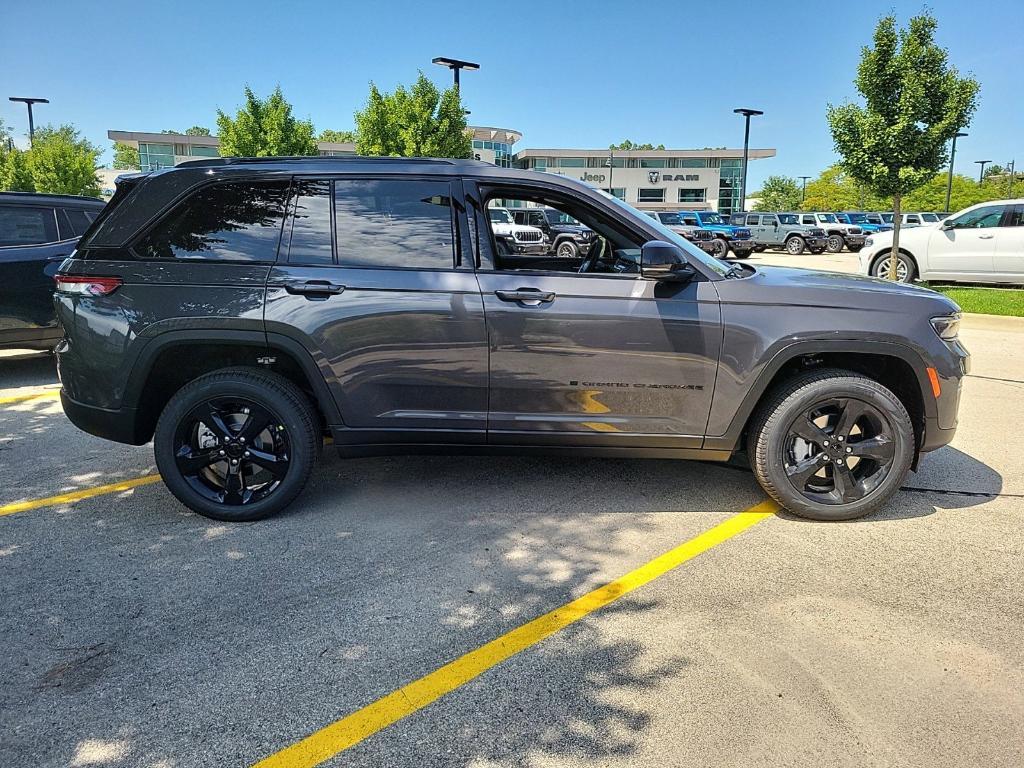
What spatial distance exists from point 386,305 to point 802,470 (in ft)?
7.65

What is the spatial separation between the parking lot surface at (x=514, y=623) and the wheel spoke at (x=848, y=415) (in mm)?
521

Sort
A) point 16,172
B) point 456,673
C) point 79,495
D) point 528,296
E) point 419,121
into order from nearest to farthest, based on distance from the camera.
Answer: point 456,673 → point 528,296 → point 79,495 → point 419,121 → point 16,172

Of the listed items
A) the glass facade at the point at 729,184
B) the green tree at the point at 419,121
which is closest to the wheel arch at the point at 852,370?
the green tree at the point at 419,121

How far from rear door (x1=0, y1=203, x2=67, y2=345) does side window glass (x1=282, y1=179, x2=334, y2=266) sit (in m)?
4.43

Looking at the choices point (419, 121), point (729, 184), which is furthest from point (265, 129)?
point (729, 184)

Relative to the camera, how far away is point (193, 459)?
3947 millimetres

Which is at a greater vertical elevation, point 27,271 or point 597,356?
point 27,271

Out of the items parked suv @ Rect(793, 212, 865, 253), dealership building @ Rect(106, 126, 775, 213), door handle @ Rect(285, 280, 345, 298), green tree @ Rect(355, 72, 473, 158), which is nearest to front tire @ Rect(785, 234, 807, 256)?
parked suv @ Rect(793, 212, 865, 253)

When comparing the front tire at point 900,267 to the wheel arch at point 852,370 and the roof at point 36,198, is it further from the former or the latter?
→ the roof at point 36,198

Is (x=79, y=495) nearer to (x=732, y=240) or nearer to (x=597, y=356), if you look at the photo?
(x=597, y=356)

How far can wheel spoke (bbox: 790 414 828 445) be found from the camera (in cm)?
391

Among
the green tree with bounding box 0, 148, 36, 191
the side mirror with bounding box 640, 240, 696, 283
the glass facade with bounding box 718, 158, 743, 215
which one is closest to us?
the side mirror with bounding box 640, 240, 696, 283

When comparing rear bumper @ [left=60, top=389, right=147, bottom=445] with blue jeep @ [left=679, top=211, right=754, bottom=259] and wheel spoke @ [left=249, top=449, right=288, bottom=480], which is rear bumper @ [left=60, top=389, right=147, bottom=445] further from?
blue jeep @ [left=679, top=211, right=754, bottom=259]

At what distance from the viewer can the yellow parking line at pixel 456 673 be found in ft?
7.54
